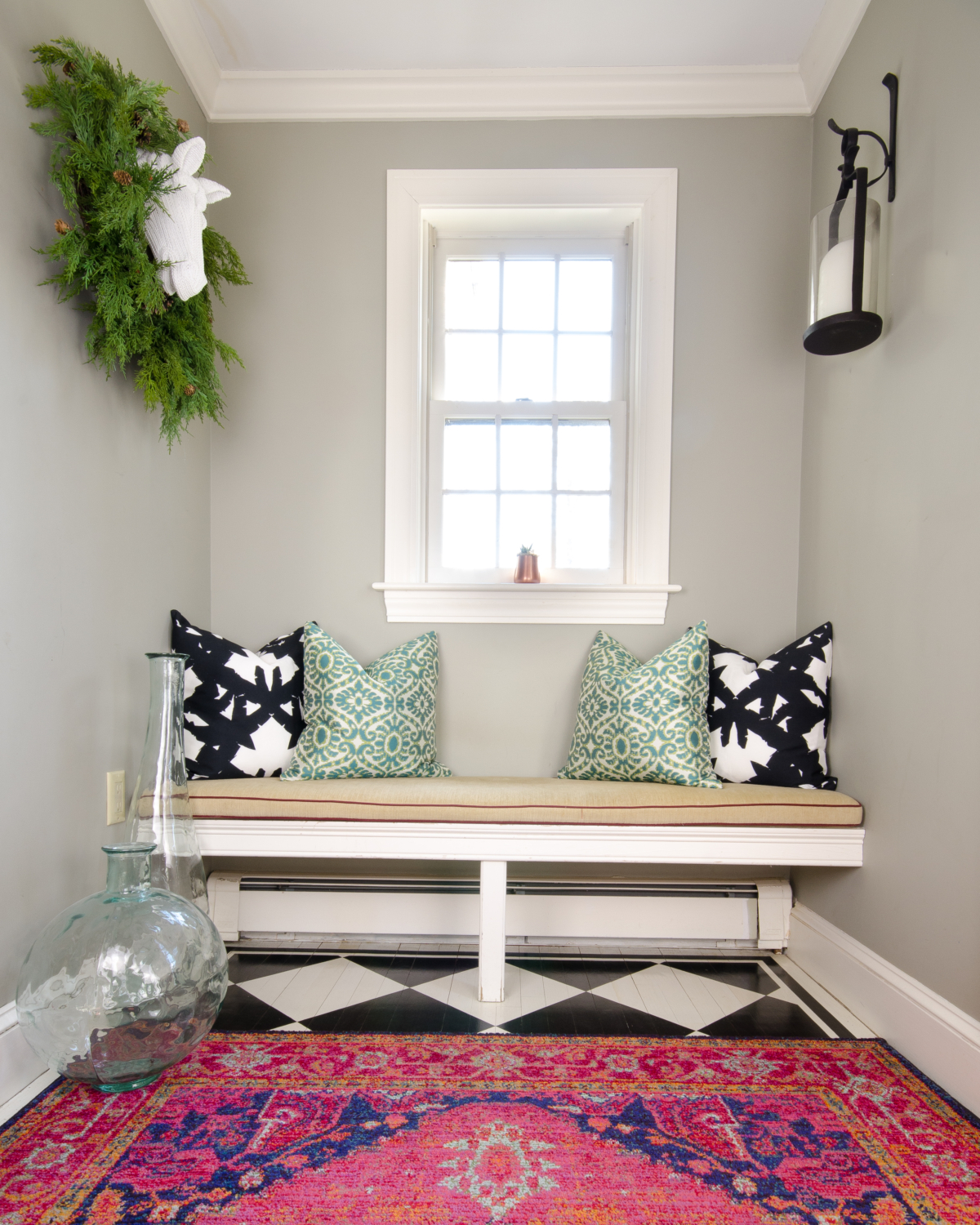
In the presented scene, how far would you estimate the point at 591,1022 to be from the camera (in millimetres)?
1957

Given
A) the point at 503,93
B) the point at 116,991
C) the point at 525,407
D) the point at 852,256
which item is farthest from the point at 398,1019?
the point at 503,93

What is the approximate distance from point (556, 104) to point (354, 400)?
121 cm

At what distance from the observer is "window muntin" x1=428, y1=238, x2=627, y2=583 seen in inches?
111

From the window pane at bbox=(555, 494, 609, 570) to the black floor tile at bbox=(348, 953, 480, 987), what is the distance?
4.45ft

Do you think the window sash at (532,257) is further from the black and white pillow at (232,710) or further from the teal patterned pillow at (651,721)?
the black and white pillow at (232,710)

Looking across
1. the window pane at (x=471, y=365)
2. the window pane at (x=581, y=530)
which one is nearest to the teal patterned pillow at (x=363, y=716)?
the window pane at (x=581, y=530)

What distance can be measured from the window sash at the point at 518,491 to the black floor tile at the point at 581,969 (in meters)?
1.24

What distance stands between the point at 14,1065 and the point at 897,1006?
195cm

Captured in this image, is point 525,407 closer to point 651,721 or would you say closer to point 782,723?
point 651,721

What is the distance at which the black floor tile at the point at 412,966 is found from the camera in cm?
225

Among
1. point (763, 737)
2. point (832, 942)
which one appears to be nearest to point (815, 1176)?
point (832, 942)

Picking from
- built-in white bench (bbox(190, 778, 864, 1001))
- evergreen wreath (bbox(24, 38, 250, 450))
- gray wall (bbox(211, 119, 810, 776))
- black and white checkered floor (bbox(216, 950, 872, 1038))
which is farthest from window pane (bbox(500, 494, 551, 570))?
black and white checkered floor (bbox(216, 950, 872, 1038))

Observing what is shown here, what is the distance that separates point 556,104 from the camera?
8.71ft

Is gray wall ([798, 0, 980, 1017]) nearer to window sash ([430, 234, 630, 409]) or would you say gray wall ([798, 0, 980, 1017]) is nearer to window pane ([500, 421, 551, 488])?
window sash ([430, 234, 630, 409])
